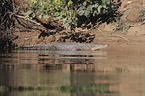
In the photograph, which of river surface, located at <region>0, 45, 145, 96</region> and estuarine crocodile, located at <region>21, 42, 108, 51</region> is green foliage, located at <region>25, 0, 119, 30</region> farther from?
river surface, located at <region>0, 45, 145, 96</region>

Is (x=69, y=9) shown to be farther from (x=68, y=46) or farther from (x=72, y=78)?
(x=72, y=78)

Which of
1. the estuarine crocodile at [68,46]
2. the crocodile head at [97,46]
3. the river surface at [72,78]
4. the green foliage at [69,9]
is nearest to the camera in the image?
the river surface at [72,78]

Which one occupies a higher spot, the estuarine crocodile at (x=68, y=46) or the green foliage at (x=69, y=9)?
the green foliage at (x=69, y=9)

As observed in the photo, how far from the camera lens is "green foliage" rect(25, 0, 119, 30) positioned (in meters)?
10.5

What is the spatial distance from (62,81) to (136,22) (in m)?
8.20

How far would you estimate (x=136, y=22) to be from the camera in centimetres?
1209

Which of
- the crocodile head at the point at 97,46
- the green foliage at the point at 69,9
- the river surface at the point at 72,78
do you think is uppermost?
the green foliage at the point at 69,9

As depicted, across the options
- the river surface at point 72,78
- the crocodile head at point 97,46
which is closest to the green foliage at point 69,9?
the crocodile head at point 97,46

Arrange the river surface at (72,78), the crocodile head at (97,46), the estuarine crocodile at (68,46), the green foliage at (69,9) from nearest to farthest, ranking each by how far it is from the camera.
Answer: the river surface at (72,78) < the crocodile head at (97,46) < the estuarine crocodile at (68,46) < the green foliage at (69,9)

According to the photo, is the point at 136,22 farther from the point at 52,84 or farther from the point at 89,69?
the point at 52,84

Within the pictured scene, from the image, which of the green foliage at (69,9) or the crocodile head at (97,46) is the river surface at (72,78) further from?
the green foliage at (69,9)

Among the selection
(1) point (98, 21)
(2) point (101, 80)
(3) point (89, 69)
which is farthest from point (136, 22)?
(2) point (101, 80)

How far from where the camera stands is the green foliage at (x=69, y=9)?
10.5 metres

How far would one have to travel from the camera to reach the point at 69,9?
36.7ft
